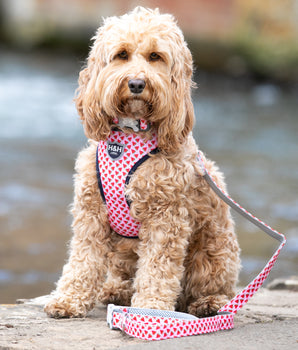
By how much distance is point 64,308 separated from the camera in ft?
13.3

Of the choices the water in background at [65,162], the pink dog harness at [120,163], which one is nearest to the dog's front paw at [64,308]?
the pink dog harness at [120,163]

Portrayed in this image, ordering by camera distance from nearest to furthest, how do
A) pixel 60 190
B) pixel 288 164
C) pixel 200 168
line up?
1. pixel 200 168
2. pixel 60 190
3. pixel 288 164

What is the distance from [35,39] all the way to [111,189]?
22.3 metres

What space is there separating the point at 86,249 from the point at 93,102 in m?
0.96

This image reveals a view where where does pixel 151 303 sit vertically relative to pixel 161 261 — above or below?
below

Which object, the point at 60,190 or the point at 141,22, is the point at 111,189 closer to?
the point at 141,22

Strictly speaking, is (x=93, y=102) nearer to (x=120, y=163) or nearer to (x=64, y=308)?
(x=120, y=163)

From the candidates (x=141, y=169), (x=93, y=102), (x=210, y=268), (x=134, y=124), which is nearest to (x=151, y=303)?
(x=210, y=268)

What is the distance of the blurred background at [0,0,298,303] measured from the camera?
733cm

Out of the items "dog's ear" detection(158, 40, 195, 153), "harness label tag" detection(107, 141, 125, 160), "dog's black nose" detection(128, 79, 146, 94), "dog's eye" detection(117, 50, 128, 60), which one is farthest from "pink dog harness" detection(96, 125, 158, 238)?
"dog's eye" detection(117, 50, 128, 60)

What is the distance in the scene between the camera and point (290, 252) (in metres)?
7.30

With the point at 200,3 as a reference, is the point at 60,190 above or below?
below

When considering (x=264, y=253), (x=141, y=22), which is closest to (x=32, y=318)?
(x=141, y=22)

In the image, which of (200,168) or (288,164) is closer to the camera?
(200,168)
